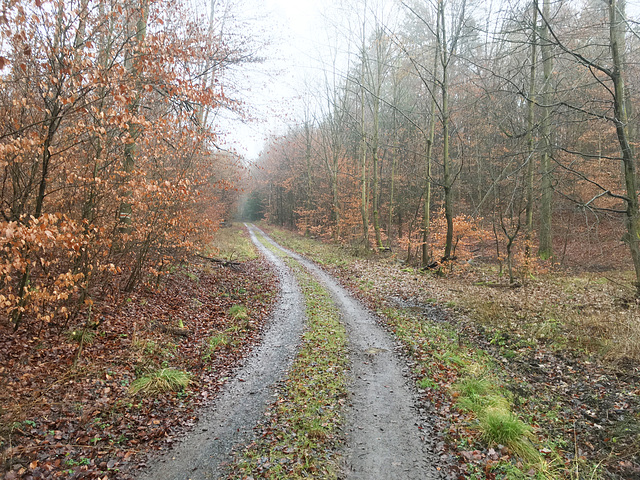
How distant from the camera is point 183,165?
10.6m

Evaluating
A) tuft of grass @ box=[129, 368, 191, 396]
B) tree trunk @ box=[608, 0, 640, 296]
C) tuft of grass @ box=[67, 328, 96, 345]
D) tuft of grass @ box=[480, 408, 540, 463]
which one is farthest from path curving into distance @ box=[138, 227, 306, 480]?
tree trunk @ box=[608, 0, 640, 296]

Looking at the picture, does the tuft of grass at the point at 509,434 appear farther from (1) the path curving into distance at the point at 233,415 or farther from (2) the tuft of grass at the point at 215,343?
(2) the tuft of grass at the point at 215,343

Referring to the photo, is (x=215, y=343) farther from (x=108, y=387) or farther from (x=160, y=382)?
(x=108, y=387)

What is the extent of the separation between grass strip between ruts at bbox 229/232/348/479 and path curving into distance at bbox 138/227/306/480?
0.67 ft

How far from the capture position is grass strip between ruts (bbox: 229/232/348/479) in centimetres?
438

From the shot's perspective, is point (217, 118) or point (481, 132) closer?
point (217, 118)

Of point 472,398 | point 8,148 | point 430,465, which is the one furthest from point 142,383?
point 472,398

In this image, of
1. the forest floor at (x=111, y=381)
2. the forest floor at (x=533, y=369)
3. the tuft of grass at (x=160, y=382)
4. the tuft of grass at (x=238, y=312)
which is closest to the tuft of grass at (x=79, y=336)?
the forest floor at (x=111, y=381)

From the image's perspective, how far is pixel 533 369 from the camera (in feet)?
23.1

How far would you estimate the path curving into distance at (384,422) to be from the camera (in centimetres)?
441

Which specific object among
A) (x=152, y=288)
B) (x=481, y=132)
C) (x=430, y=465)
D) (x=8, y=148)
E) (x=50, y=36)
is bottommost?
(x=430, y=465)

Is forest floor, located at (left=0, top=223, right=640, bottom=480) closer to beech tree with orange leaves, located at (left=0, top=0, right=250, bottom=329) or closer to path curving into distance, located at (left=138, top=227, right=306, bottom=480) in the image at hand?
path curving into distance, located at (left=138, top=227, right=306, bottom=480)

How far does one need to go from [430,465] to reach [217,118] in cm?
1506

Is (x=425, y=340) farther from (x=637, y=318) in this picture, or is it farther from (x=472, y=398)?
(x=637, y=318)
